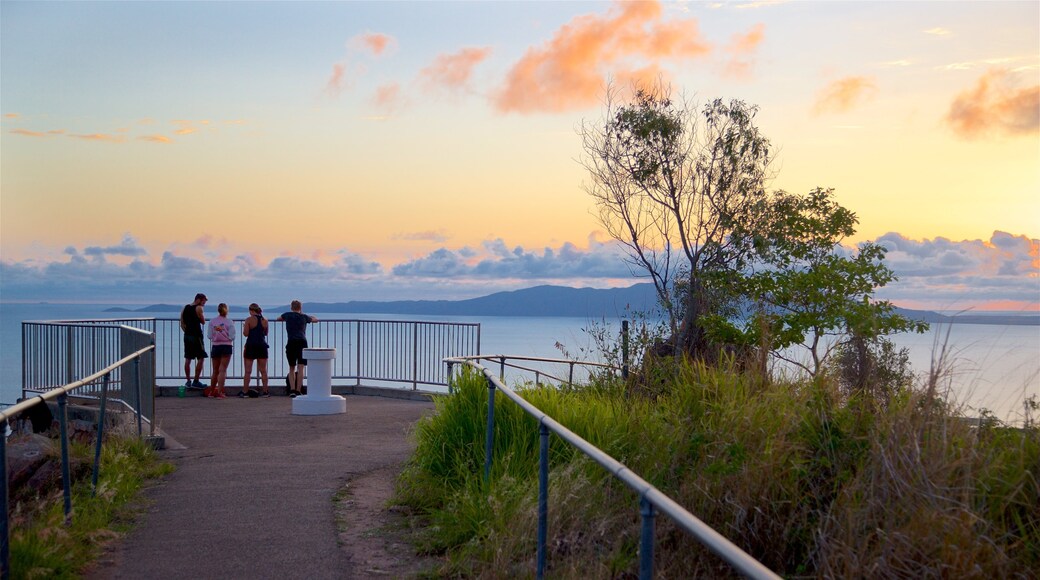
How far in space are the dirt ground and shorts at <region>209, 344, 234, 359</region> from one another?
11.2 meters

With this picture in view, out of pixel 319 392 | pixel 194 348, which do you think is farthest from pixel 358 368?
pixel 319 392

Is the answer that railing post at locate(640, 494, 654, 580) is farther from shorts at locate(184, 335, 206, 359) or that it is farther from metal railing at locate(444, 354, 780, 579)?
shorts at locate(184, 335, 206, 359)

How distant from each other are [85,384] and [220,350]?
42.2 ft

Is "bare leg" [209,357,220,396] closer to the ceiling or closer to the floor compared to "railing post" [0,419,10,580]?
closer to the floor

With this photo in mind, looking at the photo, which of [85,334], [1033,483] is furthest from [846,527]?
[85,334]

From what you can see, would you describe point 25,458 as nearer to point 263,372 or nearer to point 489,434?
point 489,434

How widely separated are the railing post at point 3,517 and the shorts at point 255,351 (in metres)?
15.3

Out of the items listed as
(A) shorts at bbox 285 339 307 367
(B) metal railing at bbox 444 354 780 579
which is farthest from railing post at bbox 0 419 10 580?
(A) shorts at bbox 285 339 307 367

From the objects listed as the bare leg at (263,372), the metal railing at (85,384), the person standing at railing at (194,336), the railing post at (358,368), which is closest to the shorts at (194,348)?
the person standing at railing at (194,336)

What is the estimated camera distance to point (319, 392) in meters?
16.8

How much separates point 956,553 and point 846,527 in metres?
0.62

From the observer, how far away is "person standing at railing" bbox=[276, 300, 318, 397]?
20.4 meters

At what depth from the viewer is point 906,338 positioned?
2394 centimetres

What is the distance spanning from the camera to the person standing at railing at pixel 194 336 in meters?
20.7
